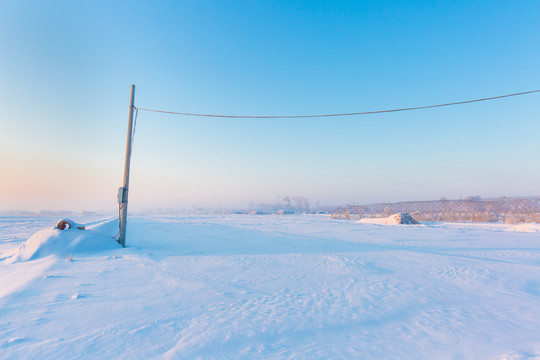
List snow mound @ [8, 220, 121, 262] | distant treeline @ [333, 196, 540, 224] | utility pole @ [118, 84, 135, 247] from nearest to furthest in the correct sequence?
snow mound @ [8, 220, 121, 262] → utility pole @ [118, 84, 135, 247] → distant treeline @ [333, 196, 540, 224]

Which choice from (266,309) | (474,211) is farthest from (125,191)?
(474,211)

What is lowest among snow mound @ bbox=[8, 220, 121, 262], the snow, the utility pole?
the snow

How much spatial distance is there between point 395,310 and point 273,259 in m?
2.77

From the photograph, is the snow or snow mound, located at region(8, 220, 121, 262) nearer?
the snow

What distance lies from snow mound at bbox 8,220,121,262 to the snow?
0.66 feet

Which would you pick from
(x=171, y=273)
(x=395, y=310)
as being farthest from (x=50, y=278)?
(x=395, y=310)

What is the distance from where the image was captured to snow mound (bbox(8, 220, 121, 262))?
4965 millimetres

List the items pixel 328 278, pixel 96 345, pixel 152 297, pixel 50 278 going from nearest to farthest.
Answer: pixel 96 345
pixel 152 297
pixel 50 278
pixel 328 278

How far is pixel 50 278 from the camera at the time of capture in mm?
3451

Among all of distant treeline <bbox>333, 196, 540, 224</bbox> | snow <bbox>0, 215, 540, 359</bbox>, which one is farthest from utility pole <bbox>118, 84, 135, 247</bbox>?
distant treeline <bbox>333, 196, 540, 224</bbox>

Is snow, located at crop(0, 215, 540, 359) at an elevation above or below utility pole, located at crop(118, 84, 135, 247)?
below

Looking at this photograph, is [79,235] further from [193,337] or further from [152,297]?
[193,337]

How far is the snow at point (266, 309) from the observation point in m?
1.81

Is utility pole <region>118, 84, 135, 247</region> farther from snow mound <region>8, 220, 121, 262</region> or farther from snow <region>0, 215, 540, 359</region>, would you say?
snow <region>0, 215, 540, 359</region>
